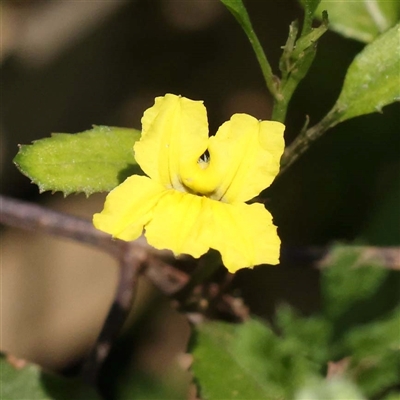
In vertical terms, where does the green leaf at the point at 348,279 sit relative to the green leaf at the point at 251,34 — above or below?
below

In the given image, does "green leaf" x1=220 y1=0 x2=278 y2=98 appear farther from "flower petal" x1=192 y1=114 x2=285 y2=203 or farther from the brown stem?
the brown stem

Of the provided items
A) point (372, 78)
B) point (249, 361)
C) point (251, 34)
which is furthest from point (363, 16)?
point (249, 361)

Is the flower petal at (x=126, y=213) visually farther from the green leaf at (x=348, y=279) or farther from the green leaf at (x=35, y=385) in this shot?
the green leaf at (x=348, y=279)

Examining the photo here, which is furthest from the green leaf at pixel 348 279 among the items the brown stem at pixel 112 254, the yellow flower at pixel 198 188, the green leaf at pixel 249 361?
the yellow flower at pixel 198 188

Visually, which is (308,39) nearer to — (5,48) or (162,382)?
(162,382)

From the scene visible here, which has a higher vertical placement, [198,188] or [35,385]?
[198,188]

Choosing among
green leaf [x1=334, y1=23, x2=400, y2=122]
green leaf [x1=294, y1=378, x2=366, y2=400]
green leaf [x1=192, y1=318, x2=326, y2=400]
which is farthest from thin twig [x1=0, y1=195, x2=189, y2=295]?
green leaf [x1=294, y1=378, x2=366, y2=400]

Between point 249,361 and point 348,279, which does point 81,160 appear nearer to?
point 249,361
